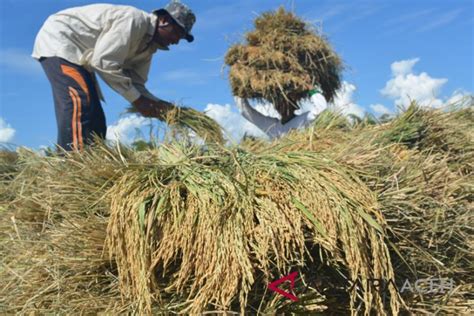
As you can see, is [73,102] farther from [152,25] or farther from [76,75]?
[152,25]

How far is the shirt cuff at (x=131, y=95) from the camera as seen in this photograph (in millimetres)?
3055

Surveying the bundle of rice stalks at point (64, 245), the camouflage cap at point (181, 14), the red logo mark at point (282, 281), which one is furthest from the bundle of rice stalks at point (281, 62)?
the red logo mark at point (282, 281)

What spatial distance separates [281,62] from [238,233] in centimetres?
281

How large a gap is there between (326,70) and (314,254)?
9.88 ft

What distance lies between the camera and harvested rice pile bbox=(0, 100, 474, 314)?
1.33 m

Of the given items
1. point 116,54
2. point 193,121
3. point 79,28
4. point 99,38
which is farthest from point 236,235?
point 79,28

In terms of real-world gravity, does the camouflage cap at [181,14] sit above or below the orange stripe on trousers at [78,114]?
above

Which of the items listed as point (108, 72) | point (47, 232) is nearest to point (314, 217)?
point (47, 232)

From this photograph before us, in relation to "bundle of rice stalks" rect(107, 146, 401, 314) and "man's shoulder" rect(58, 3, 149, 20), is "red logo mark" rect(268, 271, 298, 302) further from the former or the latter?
"man's shoulder" rect(58, 3, 149, 20)

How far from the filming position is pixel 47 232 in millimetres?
1626

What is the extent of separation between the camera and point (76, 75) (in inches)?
115

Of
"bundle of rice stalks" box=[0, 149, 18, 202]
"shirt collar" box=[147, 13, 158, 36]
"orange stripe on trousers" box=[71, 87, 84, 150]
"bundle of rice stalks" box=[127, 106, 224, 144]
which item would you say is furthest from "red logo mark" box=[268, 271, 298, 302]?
"shirt collar" box=[147, 13, 158, 36]

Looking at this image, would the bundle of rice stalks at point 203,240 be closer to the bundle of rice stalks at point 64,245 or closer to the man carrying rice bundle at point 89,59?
the bundle of rice stalks at point 64,245

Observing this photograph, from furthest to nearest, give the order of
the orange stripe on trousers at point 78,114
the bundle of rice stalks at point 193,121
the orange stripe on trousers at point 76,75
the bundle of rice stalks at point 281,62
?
the bundle of rice stalks at point 281,62 → the orange stripe on trousers at point 76,75 → the orange stripe on trousers at point 78,114 → the bundle of rice stalks at point 193,121
